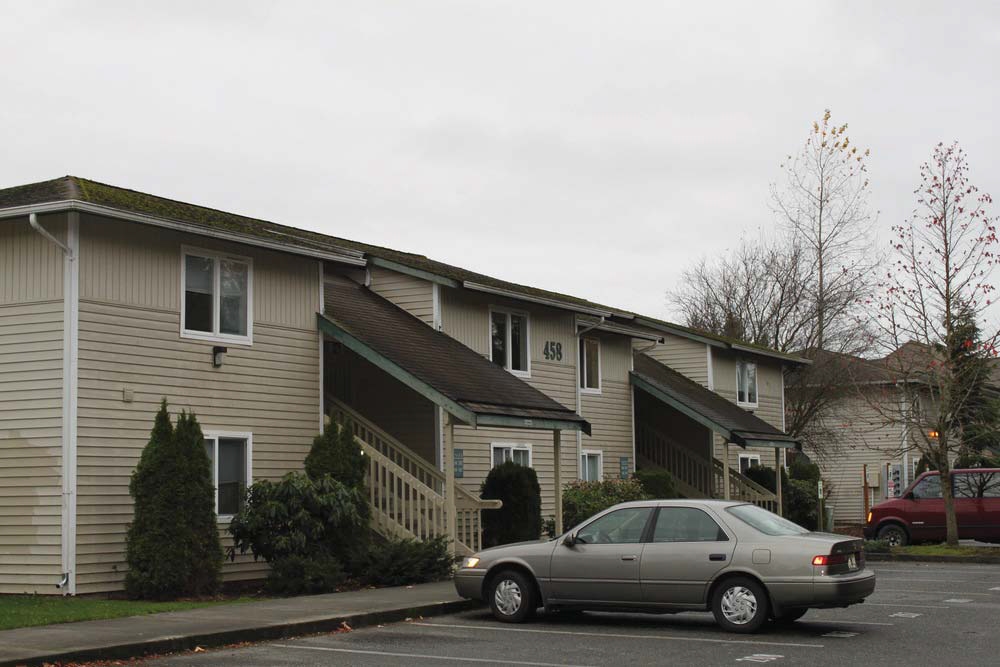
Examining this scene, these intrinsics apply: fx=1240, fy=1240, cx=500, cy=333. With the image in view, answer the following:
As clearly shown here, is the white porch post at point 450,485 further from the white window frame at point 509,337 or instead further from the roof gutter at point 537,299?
the white window frame at point 509,337

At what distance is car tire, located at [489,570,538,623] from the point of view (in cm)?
1402

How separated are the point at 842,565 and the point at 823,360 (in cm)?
Answer: 3197

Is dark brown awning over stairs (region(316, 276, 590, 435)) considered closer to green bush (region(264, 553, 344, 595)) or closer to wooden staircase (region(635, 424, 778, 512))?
green bush (region(264, 553, 344, 595))

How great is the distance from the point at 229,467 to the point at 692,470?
16.6 m

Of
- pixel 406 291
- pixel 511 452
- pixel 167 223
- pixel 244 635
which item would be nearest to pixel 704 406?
pixel 511 452

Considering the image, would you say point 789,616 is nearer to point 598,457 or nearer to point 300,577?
point 300,577

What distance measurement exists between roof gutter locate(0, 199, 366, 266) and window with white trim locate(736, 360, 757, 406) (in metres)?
17.7

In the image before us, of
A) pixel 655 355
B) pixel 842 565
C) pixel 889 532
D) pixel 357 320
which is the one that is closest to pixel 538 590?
pixel 842 565

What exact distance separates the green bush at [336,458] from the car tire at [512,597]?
Result: 4.89 meters

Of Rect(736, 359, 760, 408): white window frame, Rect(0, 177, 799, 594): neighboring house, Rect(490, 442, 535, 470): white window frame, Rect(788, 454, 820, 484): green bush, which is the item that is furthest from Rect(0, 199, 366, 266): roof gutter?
Rect(788, 454, 820, 484): green bush

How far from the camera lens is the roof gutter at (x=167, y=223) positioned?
16.2m

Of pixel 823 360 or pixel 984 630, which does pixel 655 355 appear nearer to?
pixel 823 360

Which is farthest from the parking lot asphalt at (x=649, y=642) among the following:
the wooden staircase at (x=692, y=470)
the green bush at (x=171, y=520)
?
the wooden staircase at (x=692, y=470)

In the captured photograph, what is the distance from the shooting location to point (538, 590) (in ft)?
46.0
